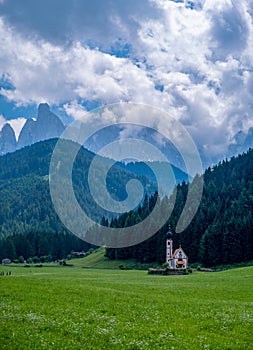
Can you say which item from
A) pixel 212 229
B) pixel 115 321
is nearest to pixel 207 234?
pixel 212 229

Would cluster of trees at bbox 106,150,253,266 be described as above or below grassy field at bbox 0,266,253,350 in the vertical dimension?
above

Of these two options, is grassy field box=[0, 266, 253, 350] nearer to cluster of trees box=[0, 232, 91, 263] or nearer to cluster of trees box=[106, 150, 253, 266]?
cluster of trees box=[106, 150, 253, 266]

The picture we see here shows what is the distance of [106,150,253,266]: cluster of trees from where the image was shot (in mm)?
101062

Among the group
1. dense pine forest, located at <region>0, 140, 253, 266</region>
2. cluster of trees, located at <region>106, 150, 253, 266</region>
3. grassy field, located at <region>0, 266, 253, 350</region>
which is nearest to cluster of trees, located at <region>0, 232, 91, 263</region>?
dense pine forest, located at <region>0, 140, 253, 266</region>

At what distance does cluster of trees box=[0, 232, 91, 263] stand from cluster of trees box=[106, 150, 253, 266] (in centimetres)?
3334

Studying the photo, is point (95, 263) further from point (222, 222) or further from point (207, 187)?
point (207, 187)

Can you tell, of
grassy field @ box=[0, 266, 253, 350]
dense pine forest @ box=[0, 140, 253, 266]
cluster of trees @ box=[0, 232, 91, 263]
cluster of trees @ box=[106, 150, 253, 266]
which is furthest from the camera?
→ cluster of trees @ box=[0, 232, 91, 263]

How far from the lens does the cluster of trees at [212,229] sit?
10106cm

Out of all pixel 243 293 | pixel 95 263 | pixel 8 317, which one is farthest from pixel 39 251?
pixel 8 317

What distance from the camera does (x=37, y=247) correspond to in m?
172

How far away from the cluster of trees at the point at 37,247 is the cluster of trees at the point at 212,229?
33.3 meters

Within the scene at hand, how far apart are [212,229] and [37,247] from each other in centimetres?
9091

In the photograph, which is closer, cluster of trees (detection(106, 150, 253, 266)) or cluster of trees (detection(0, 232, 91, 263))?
cluster of trees (detection(106, 150, 253, 266))

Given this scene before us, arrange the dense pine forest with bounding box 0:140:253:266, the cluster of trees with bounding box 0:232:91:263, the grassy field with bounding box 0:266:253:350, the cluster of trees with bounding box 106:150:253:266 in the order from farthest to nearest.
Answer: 1. the cluster of trees with bounding box 0:232:91:263
2. the dense pine forest with bounding box 0:140:253:266
3. the cluster of trees with bounding box 106:150:253:266
4. the grassy field with bounding box 0:266:253:350
